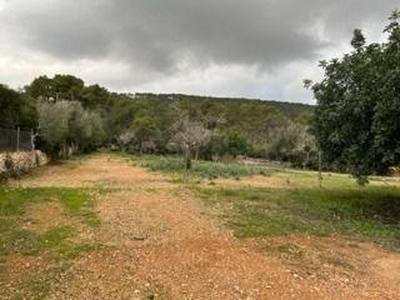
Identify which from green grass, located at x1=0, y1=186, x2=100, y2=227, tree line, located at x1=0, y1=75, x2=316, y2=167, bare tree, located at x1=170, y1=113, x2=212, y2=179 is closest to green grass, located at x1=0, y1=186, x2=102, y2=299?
green grass, located at x1=0, y1=186, x2=100, y2=227

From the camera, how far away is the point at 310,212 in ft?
65.2

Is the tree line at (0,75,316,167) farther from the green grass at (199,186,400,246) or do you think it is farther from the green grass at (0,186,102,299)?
the green grass at (0,186,102,299)

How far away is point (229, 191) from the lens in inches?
999

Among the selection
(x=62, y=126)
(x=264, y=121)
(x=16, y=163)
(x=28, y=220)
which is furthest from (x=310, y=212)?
(x=264, y=121)

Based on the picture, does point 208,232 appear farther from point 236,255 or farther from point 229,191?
point 229,191

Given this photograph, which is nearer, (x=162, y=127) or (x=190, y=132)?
(x=190, y=132)

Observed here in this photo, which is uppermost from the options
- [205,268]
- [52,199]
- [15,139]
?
[15,139]

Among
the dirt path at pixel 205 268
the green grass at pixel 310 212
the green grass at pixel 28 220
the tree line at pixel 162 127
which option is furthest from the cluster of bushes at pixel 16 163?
the dirt path at pixel 205 268

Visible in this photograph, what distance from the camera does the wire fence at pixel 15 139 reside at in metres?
31.7

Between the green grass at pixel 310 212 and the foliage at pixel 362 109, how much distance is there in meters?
1.58

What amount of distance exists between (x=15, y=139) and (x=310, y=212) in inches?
827

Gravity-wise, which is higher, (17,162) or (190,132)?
(190,132)

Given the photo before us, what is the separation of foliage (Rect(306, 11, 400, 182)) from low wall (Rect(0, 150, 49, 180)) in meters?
15.5

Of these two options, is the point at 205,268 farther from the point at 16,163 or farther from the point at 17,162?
the point at 17,162
